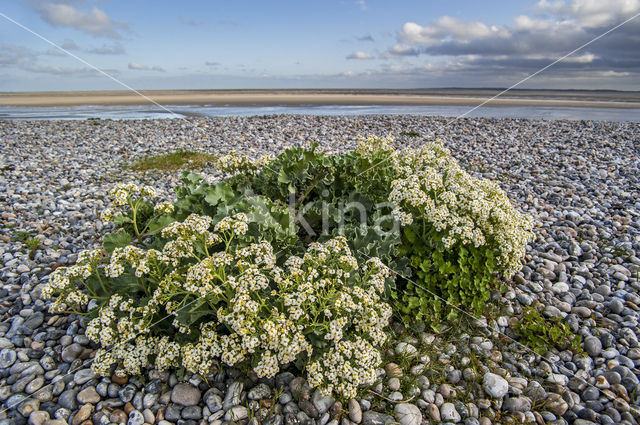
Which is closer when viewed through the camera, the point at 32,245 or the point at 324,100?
the point at 32,245

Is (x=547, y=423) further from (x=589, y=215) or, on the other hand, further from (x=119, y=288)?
(x=589, y=215)

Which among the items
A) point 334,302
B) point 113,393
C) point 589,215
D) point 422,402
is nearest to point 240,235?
point 334,302

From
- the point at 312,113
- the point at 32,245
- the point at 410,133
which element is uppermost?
the point at 312,113

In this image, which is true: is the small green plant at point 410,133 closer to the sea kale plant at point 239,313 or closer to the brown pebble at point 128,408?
the sea kale plant at point 239,313

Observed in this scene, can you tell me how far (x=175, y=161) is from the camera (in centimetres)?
923

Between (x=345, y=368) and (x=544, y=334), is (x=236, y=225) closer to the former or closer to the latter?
(x=345, y=368)

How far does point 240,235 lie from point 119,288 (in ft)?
3.76

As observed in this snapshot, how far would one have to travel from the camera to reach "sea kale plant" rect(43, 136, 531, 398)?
277 centimetres

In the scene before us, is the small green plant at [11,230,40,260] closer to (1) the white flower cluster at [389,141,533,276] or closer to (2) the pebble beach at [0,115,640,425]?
(2) the pebble beach at [0,115,640,425]

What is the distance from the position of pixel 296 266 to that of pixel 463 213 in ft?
6.17

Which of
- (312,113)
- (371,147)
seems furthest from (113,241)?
(312,113)

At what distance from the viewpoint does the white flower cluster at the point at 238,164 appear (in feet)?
15.8

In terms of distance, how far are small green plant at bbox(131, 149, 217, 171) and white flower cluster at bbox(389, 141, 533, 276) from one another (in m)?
6.37

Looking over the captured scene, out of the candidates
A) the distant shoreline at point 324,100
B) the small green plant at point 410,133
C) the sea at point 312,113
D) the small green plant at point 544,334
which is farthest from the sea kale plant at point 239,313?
the distant shoreline at point 324,100
